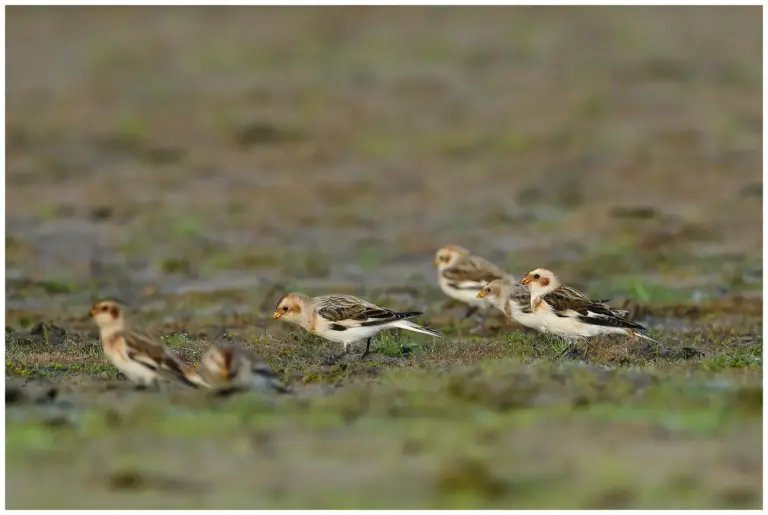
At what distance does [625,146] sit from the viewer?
23.1 meters

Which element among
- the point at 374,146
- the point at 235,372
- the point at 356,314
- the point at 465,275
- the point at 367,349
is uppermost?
the point at 374,146

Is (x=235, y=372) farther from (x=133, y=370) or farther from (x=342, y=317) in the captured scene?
(x=342, y=317)

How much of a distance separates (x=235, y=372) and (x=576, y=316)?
12.2 ft

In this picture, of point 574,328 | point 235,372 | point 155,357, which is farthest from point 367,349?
point 155,357

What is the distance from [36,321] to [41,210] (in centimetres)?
551

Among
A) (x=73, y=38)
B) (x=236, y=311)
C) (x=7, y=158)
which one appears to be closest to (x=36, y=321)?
(x=236, y=311)

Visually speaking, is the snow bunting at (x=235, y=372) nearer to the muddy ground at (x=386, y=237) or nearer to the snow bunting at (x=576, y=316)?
the muddy ground at (x=386, y=237)

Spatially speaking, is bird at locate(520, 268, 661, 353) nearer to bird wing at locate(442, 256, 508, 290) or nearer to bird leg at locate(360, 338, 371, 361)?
bird leg at locate(360, 338, 371, 361)

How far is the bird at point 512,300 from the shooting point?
1369cm

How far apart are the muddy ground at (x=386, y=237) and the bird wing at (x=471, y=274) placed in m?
0.38

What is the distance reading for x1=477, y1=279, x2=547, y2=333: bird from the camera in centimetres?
1369

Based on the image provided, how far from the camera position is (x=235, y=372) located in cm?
1085

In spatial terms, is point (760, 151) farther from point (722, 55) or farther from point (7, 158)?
point (7, 158)

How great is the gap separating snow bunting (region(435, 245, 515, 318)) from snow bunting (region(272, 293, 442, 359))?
1.93 m
